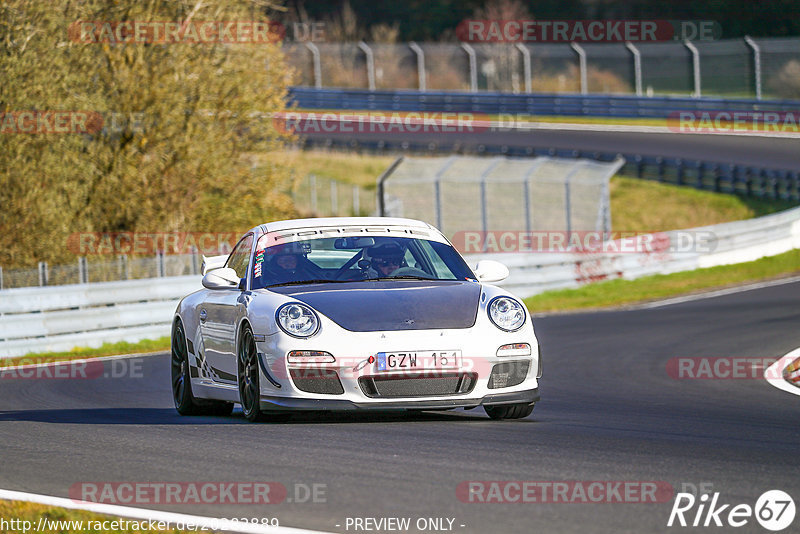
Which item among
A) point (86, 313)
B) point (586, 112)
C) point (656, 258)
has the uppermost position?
point (86, 313)

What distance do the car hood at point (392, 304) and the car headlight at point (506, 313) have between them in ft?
0.40

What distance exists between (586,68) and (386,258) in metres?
40.7

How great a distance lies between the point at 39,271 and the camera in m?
19.9

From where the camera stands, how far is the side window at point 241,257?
1007cm

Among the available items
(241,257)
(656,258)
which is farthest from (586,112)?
(241,257)

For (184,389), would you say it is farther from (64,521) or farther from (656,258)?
(656,258)

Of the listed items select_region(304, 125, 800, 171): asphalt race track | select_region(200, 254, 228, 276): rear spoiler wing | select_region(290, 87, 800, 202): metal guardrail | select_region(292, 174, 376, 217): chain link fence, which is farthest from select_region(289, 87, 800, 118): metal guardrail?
select_region(200, 254, 228, 276): rear spoiler wing

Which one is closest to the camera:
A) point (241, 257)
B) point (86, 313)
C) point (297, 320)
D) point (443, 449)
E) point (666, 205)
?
point (443, 449)

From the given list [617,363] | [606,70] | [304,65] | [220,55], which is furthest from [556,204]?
[304,65]

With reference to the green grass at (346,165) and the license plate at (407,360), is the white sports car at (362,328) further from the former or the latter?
the green grass at (346,165)

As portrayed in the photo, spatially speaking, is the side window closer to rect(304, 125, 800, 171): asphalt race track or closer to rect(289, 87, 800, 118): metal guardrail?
rect(304, 125, 800, 171): asphalt race track

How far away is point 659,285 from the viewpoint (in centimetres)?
2648

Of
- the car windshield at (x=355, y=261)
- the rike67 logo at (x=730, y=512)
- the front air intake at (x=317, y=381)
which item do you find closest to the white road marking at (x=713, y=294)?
the car windshield at (x=355, y=261)

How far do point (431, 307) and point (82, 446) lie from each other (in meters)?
2.33
